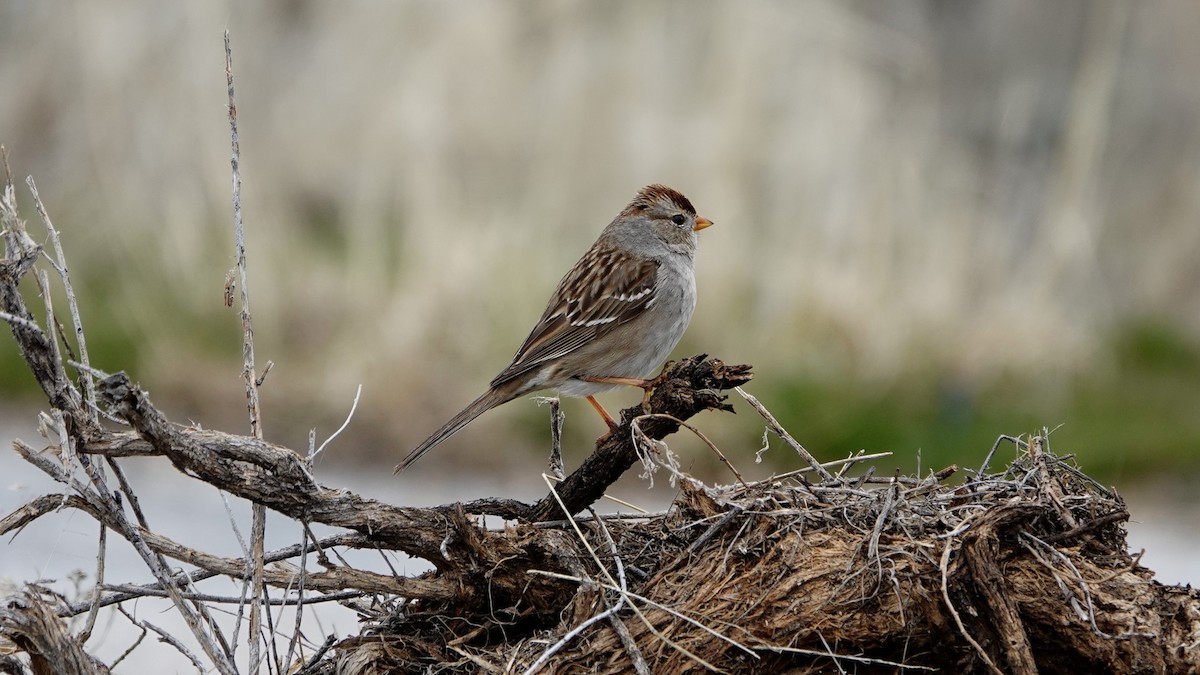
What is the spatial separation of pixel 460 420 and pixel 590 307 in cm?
101

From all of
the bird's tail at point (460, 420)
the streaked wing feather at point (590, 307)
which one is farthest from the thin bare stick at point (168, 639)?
the streaked wing feather at point (590, 307)

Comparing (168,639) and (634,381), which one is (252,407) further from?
(634,381)

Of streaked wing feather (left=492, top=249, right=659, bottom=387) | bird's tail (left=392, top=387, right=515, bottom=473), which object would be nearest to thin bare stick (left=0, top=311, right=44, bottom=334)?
bird's tail (left=392, top=387, right=515, bottom=473)

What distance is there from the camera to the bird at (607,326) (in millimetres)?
5824

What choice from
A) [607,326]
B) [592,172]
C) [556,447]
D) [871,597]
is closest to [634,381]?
[607,326]

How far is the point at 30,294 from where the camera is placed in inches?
418

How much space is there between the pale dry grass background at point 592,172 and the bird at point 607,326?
13.6 ft

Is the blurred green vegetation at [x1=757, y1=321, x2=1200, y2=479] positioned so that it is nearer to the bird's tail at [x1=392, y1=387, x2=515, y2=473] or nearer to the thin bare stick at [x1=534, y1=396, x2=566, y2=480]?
the bird's tail at [x1=392, y1=387, x2=515, y2=473]

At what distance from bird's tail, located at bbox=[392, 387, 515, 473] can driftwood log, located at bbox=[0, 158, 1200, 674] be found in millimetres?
834

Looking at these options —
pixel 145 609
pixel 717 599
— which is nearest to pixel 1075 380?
pixel 145 609

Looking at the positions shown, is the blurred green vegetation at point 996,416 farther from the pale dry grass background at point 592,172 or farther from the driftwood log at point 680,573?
the driftwood log at point 680,573

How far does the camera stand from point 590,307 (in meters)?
6.03

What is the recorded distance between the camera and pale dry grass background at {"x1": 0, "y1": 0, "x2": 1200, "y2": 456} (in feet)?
35.2

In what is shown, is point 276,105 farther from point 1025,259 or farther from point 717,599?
point 717,599
